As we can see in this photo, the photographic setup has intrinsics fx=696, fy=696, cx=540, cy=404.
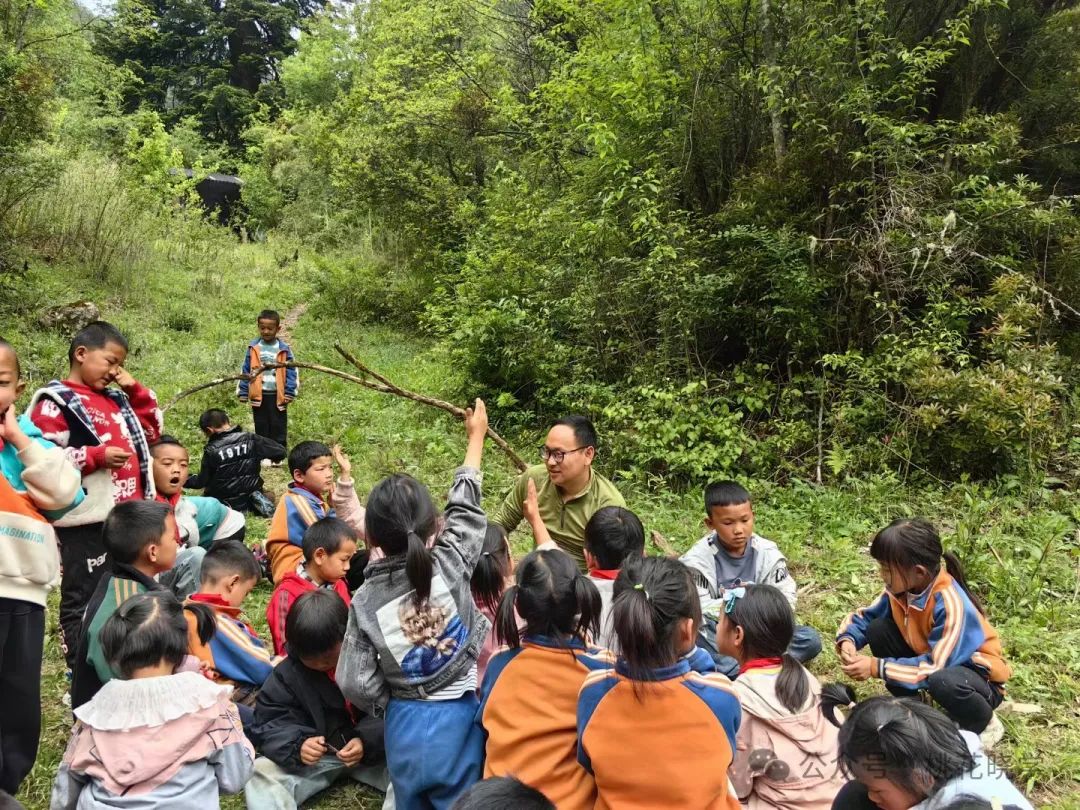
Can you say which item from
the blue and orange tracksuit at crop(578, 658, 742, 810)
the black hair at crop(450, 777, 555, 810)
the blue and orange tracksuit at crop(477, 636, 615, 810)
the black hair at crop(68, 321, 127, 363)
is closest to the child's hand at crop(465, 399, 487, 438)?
the blue and orange tracksuit at crop(477, 636, 615, 810)

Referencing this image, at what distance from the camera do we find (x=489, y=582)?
295 centimetres

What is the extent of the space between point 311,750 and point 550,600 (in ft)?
4.42

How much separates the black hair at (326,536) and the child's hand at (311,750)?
34.4 inches

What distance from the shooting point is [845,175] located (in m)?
6.83

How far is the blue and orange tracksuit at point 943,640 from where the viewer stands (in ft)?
9.49

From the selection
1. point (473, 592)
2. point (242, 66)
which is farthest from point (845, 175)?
point (242, 66)

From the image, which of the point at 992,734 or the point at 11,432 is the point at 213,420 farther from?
the point at 992,734

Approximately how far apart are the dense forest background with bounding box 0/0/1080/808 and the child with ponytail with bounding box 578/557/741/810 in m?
1.97

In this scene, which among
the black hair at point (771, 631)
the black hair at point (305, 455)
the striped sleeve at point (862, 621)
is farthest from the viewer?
the black hair at point (305, 455)

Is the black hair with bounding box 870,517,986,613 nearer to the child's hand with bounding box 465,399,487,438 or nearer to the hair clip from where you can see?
the hair clip

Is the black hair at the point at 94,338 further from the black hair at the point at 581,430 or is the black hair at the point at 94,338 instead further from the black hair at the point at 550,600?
the black hair at the point at 550,600

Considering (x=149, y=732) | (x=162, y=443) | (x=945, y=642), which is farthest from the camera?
(x=162, y=443)

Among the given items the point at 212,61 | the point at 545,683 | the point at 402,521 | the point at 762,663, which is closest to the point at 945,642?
the point at 762,663

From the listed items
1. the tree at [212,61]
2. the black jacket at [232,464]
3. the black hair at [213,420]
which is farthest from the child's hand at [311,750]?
the tree at [212,61]
